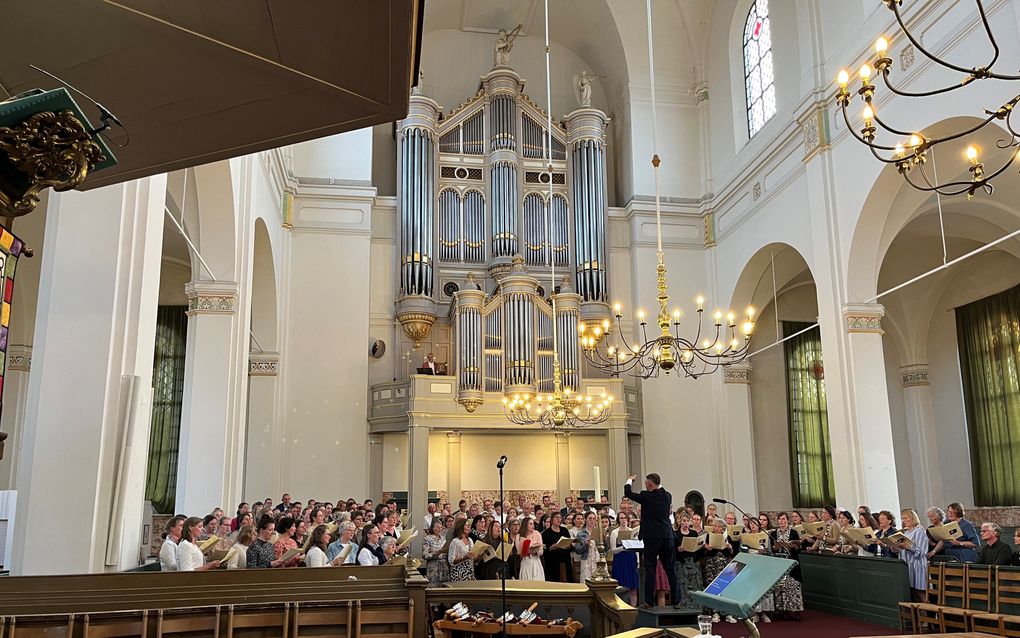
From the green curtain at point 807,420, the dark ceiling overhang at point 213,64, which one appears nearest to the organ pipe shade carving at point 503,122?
the green curtain at point 807,420

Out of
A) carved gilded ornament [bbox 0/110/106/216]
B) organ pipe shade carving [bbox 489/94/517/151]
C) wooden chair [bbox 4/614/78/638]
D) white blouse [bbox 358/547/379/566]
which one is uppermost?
organ pipe shade carving [bbox 489/94/517/151]

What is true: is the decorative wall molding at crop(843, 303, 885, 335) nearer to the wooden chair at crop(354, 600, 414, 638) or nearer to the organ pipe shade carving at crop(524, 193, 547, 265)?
the organ pipe shade carving at crop(524, 193, 547, 265)

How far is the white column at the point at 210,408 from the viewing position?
→ 9.72 metres

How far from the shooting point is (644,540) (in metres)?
8.60

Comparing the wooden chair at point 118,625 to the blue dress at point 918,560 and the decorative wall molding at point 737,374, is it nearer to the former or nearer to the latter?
the blue dress at point 918,560

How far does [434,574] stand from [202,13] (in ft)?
22.0

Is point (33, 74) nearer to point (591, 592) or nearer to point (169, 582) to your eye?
point (169, 582)

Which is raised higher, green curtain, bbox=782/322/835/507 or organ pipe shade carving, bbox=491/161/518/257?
organ pipe shade carving, bbox=491/161/518/257

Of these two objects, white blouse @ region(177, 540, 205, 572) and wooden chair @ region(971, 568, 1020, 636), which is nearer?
white blouse @ region(177, 540, 205, 572)

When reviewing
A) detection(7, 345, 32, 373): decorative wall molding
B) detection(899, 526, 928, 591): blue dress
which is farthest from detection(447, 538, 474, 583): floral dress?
detection(7, 345, 32, 373): decorative wall molding

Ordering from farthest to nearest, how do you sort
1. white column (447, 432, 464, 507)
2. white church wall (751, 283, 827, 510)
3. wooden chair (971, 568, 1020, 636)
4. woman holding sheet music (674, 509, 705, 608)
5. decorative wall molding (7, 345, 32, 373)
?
white church wall (751, 283, 827, 510) → white column (447, 432, 464, 507) → decorative wall molding (7, 345, 32, 373) → woman holding sheet music (674, 509, 705, 608) → wooden chair (971, 568, 1020, 636)

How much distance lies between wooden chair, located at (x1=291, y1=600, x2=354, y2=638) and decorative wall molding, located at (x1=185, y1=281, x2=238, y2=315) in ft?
19.7

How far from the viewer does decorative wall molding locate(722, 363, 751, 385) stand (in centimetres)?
1642

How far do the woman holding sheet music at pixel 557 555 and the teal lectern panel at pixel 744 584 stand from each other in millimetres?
5883
